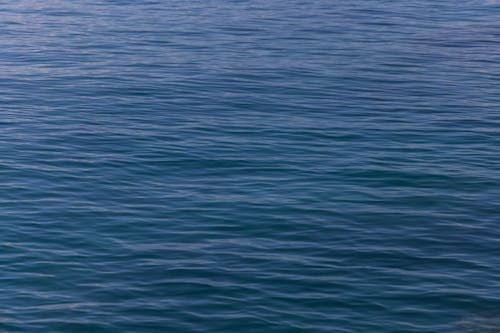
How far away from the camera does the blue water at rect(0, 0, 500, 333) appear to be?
73.7 ft

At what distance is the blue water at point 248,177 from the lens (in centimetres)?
2247

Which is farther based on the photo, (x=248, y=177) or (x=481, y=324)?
(x=248, y=177)

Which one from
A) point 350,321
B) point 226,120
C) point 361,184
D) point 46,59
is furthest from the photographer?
point 46,59

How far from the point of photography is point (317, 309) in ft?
72.5

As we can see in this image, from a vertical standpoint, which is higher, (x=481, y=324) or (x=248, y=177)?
(x=248, y=177)

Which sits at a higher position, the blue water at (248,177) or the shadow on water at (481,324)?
the blue water at (248,177)

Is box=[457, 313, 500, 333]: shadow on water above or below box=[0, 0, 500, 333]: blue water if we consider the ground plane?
below

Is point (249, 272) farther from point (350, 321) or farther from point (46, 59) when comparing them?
point (46, 59)

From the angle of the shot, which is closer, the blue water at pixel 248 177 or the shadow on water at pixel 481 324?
the shadow on water at pixel 481 324

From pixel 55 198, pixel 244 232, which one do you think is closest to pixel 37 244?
pixel 55 198

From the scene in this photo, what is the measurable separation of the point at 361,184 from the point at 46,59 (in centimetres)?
2003

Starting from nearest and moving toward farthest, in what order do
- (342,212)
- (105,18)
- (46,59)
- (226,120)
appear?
(342,212), (226,120), (46,59), (105,18)

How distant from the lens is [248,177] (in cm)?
3034

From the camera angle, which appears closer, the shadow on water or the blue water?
the shadow on water
